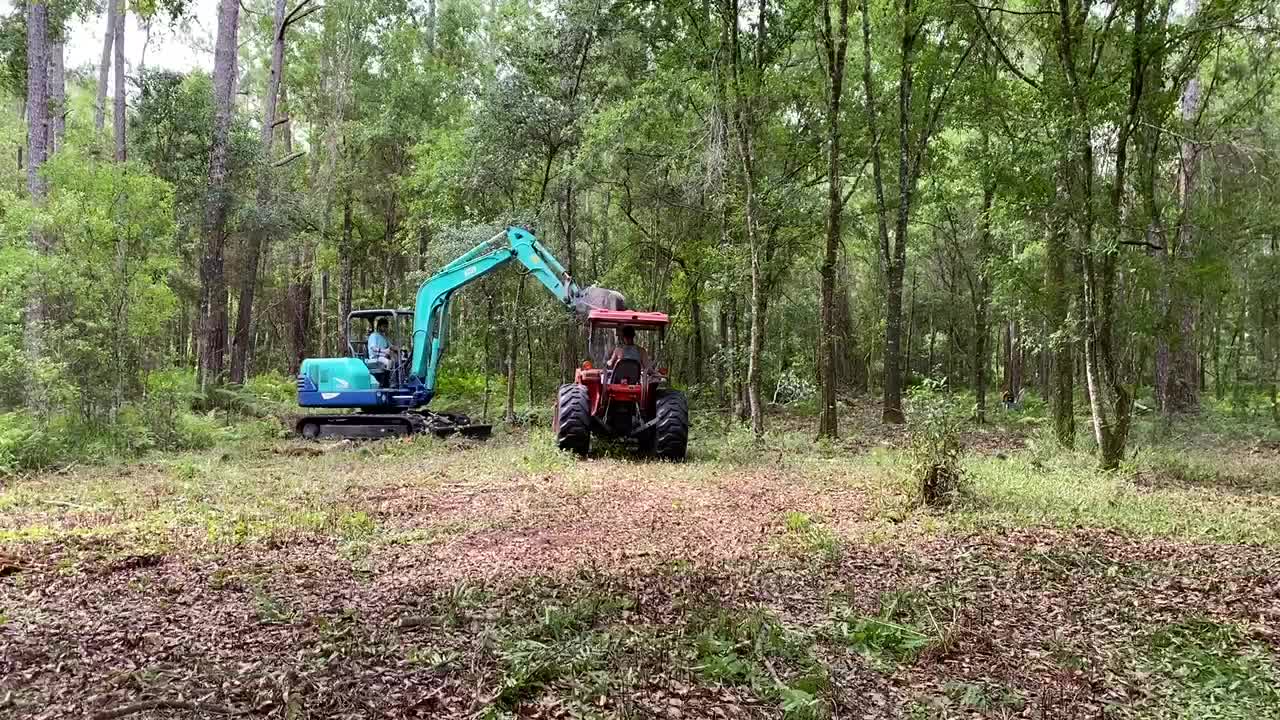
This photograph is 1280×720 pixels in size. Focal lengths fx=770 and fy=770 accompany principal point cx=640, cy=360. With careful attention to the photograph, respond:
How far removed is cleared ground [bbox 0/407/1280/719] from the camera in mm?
3404

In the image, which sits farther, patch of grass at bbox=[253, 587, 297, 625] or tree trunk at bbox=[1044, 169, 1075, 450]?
tree trunk at bbox=[1044, 169, 1075, 450]

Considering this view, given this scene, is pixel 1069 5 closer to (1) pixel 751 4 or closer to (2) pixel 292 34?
(1) pixel 751 4

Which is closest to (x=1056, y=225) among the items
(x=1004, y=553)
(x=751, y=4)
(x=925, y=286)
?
(x=1004, y=553)

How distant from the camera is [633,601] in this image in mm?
4508

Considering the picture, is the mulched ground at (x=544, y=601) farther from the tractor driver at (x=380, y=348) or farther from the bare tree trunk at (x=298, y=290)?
the bare tree trunk at (x=298, y=290)

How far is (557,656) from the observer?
366 centimetres

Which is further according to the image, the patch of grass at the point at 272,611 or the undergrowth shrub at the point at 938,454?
the undergrowth shrub at the point at 938,454

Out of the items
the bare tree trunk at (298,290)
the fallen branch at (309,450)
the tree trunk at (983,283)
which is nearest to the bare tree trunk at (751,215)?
the tree trunk at (983,283)

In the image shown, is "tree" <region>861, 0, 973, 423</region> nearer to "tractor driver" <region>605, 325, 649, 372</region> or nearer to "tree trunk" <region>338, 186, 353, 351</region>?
"tractor driver" <region>605, 325, 649, 372</region>

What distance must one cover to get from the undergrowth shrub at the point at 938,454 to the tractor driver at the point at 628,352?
187 inches

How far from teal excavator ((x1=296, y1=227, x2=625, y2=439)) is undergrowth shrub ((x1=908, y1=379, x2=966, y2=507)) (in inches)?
282

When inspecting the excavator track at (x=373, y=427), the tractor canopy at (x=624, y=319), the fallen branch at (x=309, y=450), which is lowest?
the fallen branch at (x=309, y=450)

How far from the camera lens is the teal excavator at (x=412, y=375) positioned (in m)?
13.6

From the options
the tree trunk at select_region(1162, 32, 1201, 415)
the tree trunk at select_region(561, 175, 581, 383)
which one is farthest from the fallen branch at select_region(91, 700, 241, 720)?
the tree trunk at select_region(1162, 32, 1201, 415)
